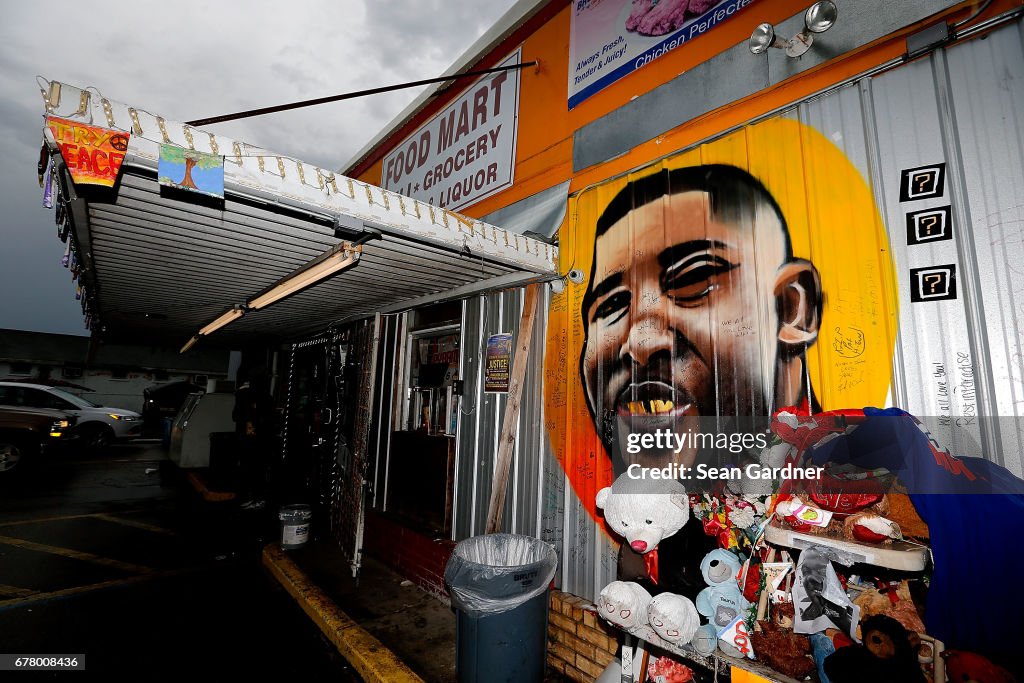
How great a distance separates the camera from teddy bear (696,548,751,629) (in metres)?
2.27

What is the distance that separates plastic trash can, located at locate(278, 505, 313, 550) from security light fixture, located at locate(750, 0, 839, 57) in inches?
275

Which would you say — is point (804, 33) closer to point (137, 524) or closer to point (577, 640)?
point (577, 640)

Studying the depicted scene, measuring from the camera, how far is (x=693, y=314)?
3.12 metres

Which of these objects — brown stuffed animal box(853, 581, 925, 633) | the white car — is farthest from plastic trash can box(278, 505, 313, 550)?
the white car

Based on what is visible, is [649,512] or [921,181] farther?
[649,512]

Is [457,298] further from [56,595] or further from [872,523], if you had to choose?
[56,595]

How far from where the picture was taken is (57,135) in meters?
2.08

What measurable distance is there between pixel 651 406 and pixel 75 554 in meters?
7.71

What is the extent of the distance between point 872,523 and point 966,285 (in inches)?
50.7

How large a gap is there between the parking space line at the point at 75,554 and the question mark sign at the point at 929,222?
805 cm

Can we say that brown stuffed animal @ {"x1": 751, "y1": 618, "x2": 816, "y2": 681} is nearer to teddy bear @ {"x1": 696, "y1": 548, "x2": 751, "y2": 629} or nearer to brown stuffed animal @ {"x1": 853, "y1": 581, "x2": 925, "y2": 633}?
teddy bear @ {"x1": 696, "y1": 548, "x2": 751, "y2": 629}

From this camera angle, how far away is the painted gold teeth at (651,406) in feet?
10.5

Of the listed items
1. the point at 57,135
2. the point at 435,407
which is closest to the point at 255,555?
the point at 435,407

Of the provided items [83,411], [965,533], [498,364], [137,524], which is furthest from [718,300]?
[83,411]
